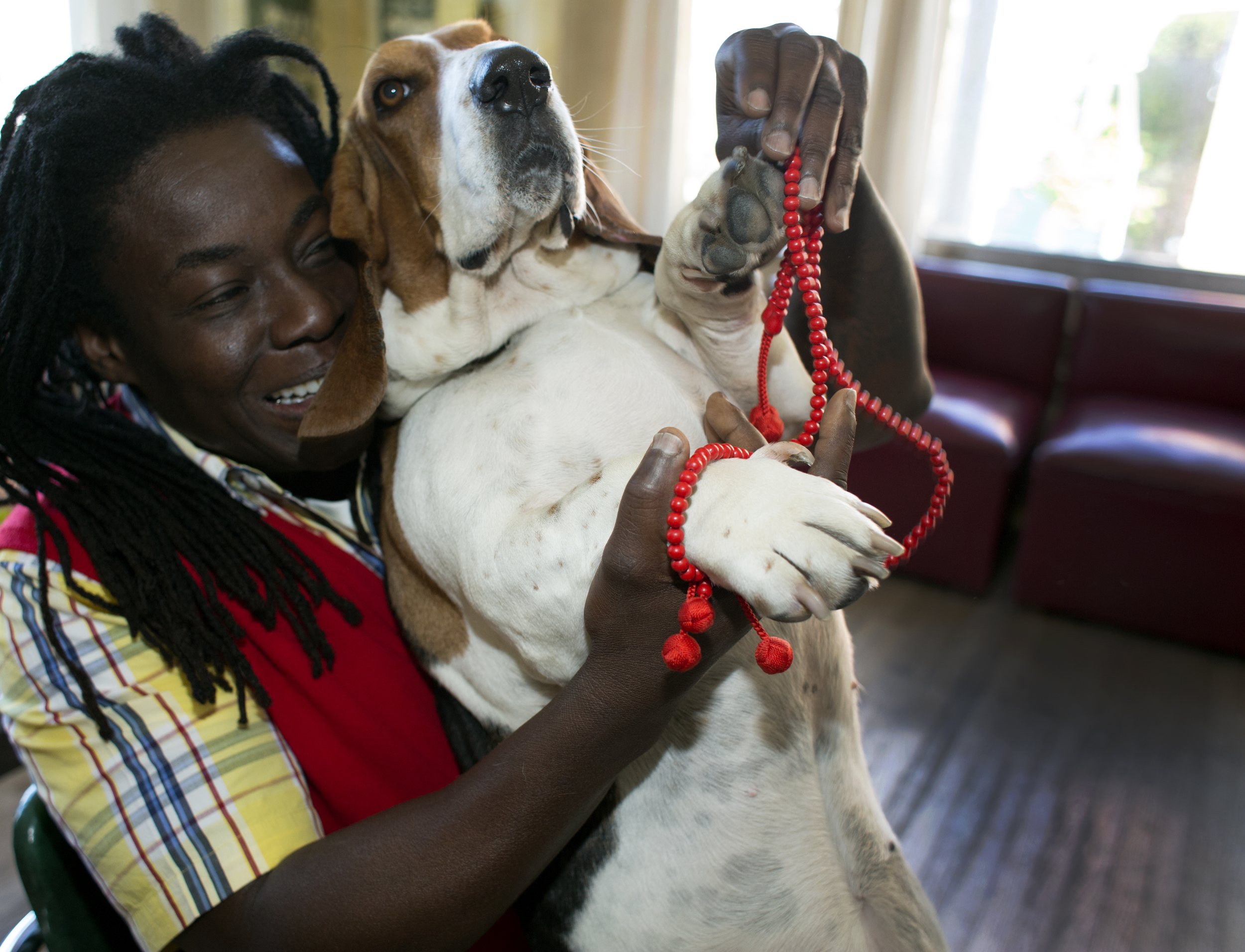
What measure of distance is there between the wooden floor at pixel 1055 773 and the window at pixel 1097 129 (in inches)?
→ 91.2

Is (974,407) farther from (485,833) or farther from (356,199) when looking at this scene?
(485,833)

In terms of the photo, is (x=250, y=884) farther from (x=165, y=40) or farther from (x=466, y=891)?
(x=165, y=40)

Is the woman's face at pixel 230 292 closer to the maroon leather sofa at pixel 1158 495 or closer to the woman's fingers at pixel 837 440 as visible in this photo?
the woman's fingers at pixel 837 440

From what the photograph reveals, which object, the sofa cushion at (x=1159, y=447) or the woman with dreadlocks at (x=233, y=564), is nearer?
the woman with dreadlocks at (x=233, y=564)

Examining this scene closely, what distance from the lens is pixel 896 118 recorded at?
451 cm

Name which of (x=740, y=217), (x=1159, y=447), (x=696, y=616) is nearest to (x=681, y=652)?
(x=696, y=616)

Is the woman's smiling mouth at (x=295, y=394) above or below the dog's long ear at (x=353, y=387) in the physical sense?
below

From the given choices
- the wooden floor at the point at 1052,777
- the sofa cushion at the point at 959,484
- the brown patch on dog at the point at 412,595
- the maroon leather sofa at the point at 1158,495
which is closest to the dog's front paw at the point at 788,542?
the brown patch on dog at the point at 412,595

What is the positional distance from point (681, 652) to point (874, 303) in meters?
0.80

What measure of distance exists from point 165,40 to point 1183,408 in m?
4.30

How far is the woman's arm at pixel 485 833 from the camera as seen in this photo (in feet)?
2.98

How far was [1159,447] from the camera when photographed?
349 cm

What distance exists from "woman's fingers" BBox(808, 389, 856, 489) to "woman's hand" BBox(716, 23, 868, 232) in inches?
9.0

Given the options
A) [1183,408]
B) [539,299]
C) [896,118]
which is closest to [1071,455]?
[1183,408]
